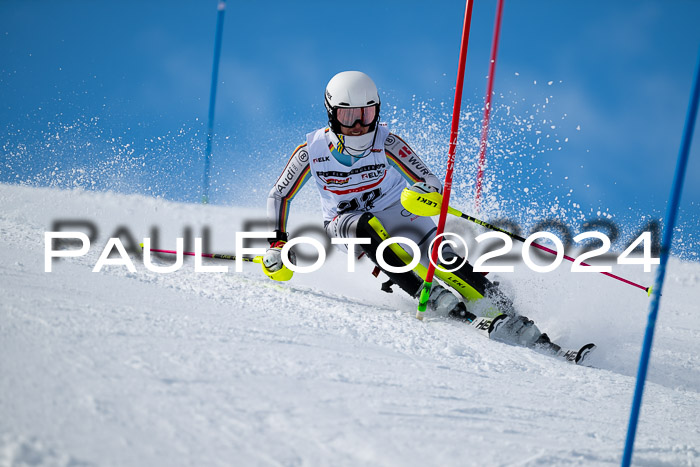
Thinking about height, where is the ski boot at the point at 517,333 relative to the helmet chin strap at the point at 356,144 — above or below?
below

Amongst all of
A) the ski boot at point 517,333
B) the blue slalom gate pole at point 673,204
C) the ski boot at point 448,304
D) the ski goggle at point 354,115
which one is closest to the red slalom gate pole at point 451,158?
the ski boot at point 448,304

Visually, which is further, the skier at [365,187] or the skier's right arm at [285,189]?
the skier's right arm at [285,189]

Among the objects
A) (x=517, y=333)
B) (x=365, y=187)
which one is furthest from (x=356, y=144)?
(x=517, y=333)

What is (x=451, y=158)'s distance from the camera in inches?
123

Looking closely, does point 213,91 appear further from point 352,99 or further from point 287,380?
point 287,380

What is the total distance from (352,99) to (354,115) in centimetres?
10

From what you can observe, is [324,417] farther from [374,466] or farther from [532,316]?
[532,316]

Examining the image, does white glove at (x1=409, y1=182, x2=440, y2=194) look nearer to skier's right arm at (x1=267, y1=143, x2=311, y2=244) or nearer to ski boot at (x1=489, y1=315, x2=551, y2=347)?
skier's right arm at (x1=267, y1=143, x2=311, y2=244)

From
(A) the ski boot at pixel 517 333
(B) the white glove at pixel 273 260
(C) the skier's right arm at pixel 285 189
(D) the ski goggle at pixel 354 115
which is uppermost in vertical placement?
(D) the ski goggle at pixel 354 115

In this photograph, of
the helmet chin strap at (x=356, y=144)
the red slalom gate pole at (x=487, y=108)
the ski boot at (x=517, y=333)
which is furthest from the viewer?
the red slalom gate pole at (x=487, y=108)

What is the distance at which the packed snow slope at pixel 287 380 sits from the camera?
1432 millimetres

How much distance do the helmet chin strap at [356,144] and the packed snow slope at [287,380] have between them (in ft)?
3.01

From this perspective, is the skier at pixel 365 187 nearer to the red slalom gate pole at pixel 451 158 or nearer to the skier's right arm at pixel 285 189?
the skier's right arm at pixel 285 189

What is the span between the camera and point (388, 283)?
139 inches
